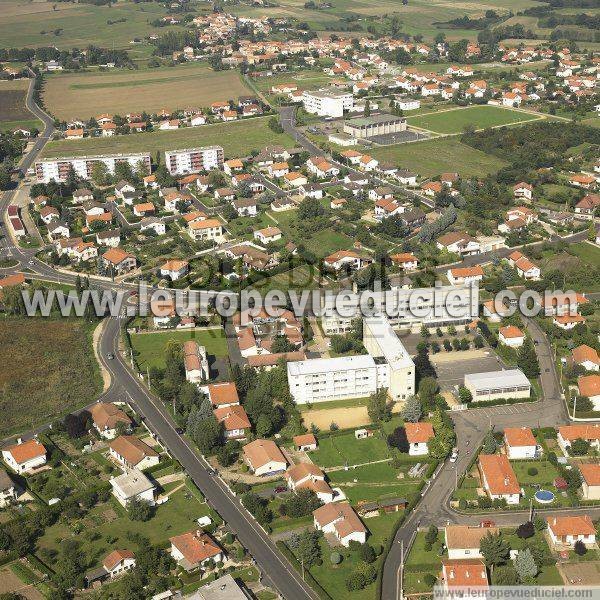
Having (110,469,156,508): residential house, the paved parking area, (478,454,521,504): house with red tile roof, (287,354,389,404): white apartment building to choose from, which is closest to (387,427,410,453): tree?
(478,454,521,504): house with red tile roof

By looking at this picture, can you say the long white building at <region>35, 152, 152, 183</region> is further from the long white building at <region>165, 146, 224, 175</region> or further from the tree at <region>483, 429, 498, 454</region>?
the tree at <region>483, 429, 498, 454</region>

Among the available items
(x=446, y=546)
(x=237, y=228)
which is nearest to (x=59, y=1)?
(x=237, y=228)

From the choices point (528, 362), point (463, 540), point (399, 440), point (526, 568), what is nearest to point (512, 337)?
point (528, 362)

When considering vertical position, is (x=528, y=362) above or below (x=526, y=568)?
below

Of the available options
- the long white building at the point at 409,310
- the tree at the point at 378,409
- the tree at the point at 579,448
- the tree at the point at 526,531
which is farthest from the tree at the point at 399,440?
the long white building at the point at 409,310

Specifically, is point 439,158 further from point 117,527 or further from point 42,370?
point 117,527

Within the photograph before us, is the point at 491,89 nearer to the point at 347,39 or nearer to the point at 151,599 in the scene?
the point at 347,39

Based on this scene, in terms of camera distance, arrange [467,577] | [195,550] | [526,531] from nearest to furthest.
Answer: [467,577] → [195,550] → [526,531]
